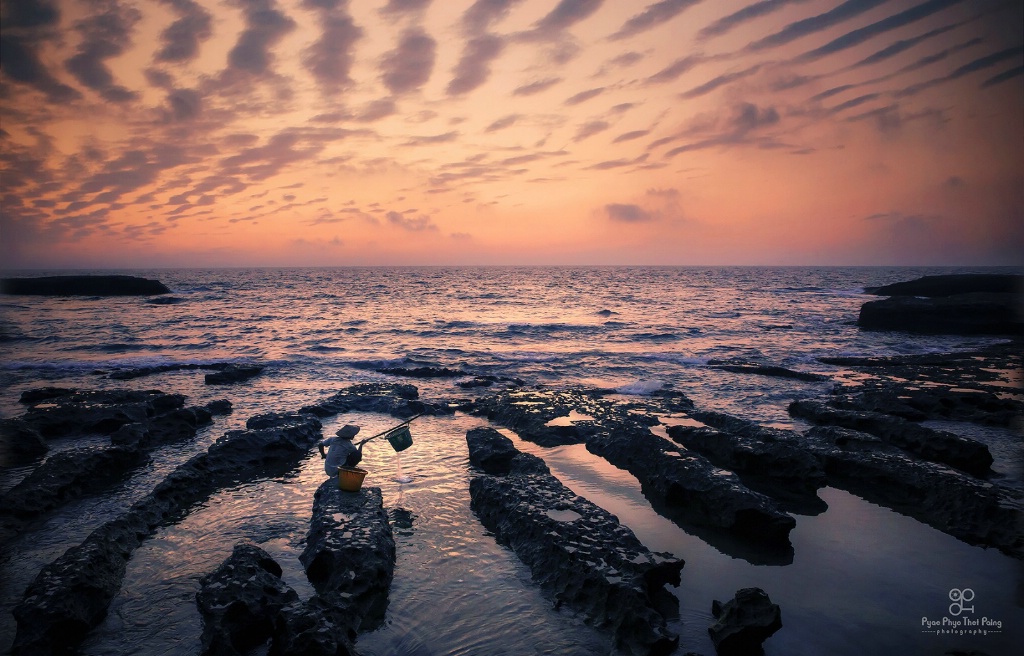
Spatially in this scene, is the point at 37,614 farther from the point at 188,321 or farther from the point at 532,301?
the point at 532,301

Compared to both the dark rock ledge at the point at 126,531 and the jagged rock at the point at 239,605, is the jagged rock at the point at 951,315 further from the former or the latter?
the jagged rock at the point at 239,605

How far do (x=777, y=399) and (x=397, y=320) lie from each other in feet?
112

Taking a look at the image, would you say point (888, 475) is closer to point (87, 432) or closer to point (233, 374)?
point (87, 432)

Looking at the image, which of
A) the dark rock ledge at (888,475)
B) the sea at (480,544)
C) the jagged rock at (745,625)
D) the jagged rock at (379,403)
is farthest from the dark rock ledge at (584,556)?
the jagged rock at (379,403)

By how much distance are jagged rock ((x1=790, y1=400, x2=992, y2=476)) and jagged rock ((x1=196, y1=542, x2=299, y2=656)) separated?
527 inches

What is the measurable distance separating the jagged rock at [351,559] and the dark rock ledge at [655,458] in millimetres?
5232

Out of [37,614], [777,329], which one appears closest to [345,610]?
[37,614]

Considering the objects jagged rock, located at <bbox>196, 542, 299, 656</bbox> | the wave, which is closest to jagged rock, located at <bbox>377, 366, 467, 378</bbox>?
the wave

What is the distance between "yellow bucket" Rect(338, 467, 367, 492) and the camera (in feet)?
30.6

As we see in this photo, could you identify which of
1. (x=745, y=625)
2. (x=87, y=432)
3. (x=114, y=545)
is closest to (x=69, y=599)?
(x=114, y=545)

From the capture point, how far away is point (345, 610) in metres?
5.82

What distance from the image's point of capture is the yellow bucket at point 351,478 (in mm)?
9312

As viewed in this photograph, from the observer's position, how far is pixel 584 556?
6.88m

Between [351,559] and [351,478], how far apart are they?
2.45 meters
